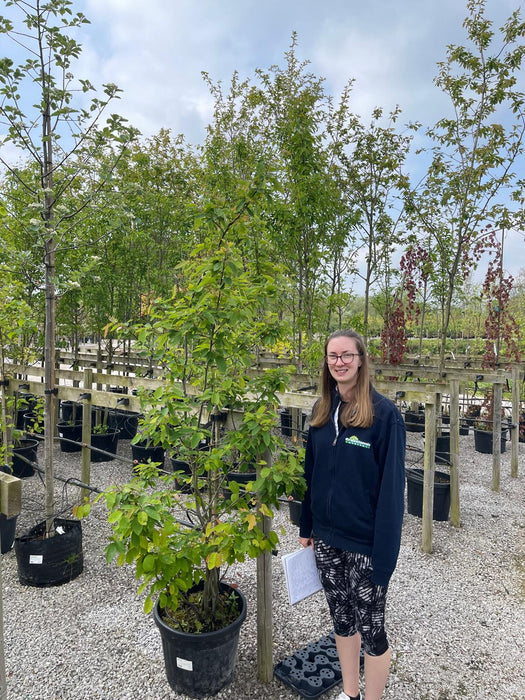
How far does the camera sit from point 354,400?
6.88ft

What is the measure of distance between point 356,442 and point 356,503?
0.27m

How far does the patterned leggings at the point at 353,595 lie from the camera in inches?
78.5

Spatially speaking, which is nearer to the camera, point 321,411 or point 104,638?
point 321,411

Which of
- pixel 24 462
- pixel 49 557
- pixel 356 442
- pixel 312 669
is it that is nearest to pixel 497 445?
pixel 312 669

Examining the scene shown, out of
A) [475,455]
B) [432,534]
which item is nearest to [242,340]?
[432,534]

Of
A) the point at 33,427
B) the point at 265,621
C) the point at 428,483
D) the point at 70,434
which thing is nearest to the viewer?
the point at 265,621

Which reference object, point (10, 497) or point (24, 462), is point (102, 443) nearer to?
point (24, 462)

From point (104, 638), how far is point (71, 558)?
810mm

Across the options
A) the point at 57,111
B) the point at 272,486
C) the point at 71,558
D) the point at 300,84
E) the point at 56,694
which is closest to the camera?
the point at 272,486

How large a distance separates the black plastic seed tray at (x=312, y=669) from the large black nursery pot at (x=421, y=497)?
2.29m

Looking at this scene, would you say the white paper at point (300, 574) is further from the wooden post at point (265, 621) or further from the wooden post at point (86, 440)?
the wooden post at point (86, 440)

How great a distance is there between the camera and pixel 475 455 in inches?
295

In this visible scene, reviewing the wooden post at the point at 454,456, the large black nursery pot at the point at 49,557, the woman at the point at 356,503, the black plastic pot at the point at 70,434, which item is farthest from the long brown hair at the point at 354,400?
the black plastic pot at the point at 70,434

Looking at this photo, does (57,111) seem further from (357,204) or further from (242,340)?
(357,204)
